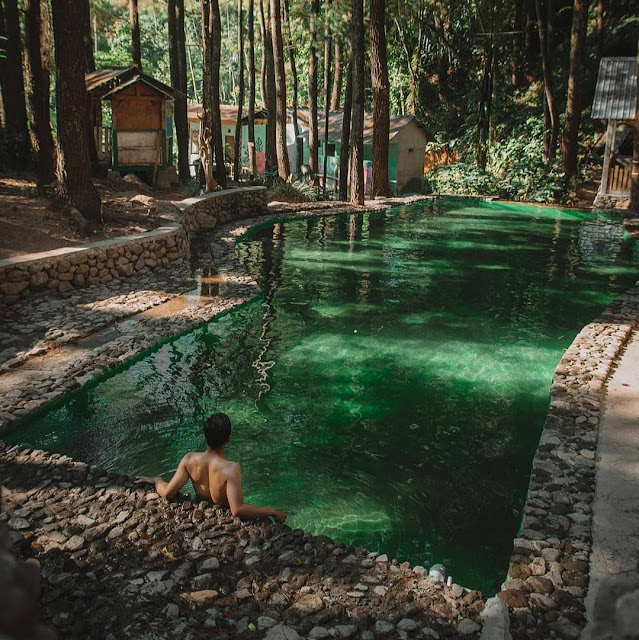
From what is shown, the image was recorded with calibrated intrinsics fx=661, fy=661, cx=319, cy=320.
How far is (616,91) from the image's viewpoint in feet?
70.5

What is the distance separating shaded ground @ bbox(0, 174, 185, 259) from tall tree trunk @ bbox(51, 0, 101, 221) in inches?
17.3

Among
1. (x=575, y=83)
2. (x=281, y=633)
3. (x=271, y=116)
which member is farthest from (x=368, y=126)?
(x=281, y=633)

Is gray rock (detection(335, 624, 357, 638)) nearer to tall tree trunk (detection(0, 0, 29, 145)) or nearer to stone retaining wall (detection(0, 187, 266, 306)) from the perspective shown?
stone retaining wall (detection(0, 187, 266, 306))

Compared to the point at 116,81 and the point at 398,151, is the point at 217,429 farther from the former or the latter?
the point at 398,151

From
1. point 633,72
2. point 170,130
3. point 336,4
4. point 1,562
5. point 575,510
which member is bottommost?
point 575,510

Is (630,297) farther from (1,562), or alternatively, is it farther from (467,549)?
(1,562)

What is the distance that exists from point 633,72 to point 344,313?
17.2 metres

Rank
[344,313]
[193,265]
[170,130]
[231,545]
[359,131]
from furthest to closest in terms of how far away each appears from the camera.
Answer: [359,131] → [170,130] → [193,265] → [344,313] → [231,545]

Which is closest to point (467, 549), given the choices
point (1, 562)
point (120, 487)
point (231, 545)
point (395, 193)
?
point (231, 545)

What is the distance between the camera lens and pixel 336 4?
1013 inches

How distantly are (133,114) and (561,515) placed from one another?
1586 centimetres

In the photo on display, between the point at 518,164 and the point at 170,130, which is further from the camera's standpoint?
the point at 518,164

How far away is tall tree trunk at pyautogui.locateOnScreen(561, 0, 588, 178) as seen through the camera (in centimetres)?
2261

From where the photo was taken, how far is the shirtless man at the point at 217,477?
4.49 m
